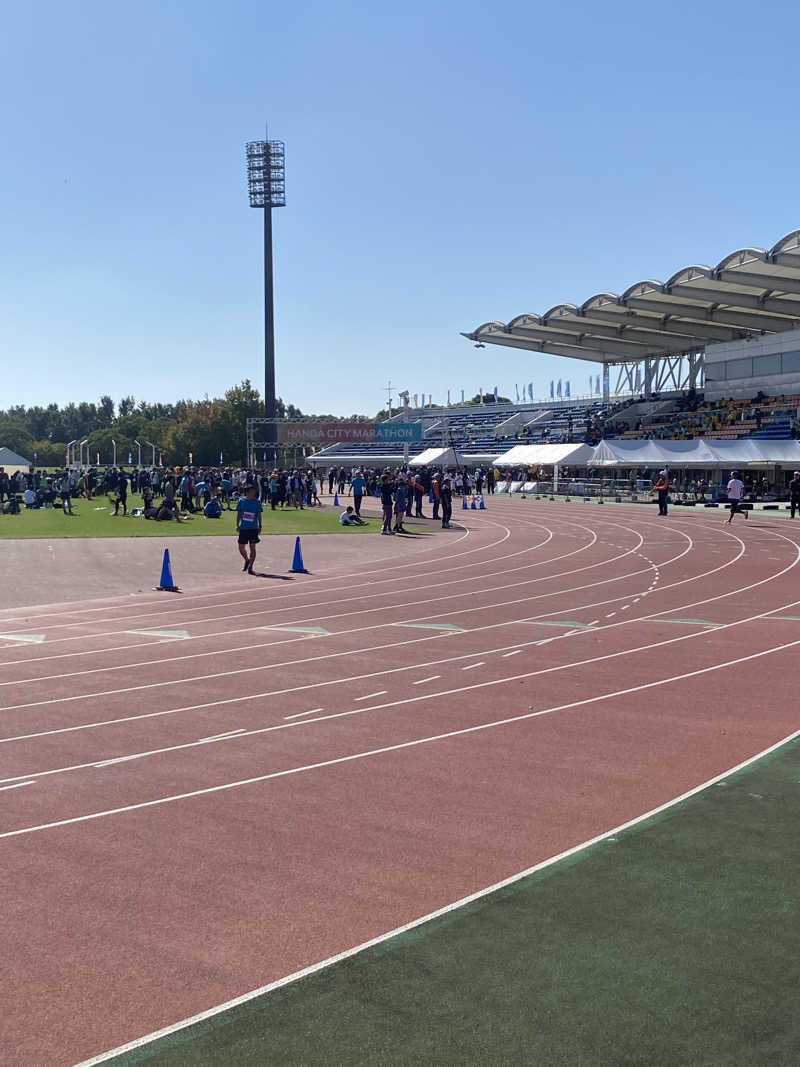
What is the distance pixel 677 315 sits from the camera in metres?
59.9

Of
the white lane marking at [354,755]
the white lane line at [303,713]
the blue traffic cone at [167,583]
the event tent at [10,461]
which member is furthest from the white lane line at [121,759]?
the event tent at [10,461]

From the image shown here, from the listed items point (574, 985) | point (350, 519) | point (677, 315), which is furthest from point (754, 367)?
point (574, 985)

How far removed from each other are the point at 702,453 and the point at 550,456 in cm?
1329

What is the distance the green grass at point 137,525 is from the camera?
29.7 m

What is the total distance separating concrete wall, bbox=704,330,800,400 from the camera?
191 ft

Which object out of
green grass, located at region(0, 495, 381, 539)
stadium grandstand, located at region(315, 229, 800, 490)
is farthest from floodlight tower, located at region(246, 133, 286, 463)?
green grass, located at region(0, 495, 381, 539)

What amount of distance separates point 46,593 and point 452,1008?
15245mm

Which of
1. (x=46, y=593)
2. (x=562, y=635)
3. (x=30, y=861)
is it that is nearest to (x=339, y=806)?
(x=30, y=861)

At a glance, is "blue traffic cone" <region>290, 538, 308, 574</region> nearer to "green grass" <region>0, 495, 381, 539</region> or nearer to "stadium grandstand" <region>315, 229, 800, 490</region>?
"green grass" <region>0, 495, 381, 539</region>

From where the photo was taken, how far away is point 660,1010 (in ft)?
13.5

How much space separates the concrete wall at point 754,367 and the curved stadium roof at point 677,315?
1.26m

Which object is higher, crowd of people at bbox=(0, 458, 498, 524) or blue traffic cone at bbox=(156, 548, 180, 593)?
crowd of people at bbox=(0, 458, 498, 524)

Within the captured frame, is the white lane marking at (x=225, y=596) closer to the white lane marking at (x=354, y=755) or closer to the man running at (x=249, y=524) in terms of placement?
the man running at (x=249, y=524)

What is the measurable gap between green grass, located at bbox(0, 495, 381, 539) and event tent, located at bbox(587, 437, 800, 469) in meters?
16.2
